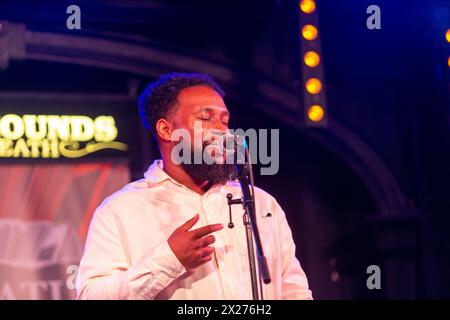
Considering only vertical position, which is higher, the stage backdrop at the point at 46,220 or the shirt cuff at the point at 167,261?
the stage backdrop at the point at 46,220

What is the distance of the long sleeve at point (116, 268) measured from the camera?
2.84 m

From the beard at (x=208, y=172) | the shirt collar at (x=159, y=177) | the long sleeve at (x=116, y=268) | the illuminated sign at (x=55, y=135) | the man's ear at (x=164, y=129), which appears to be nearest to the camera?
the long sleeve at (x=116, y=268)

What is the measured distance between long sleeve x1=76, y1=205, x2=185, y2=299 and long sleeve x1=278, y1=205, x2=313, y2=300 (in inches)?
20.2

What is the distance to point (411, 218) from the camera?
6.87 metres

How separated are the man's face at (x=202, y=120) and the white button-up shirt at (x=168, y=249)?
81mm

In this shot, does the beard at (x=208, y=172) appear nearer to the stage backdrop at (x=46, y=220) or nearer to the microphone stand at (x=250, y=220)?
the microphone stand at (x=250, y=220)

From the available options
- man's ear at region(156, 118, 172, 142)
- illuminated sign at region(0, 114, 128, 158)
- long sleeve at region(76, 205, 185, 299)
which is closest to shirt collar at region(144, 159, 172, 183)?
man's ear at region(156, 118, 172, 142)

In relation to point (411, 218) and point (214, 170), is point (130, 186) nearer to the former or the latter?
point (214, 170)

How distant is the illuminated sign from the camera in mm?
6414

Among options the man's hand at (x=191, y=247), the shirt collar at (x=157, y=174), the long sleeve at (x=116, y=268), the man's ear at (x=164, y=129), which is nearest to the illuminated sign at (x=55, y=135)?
the man's ear at (x=164, y=129)

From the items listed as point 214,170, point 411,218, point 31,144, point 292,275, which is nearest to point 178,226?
point 214,170

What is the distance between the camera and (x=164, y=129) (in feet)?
11.3

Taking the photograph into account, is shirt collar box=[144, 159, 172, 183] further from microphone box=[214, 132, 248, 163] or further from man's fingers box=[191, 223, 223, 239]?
man's fingers box=[191, 223, 223, 239]

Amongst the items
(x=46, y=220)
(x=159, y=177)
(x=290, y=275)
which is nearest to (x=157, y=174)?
(x=159, y=177)
